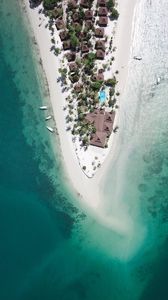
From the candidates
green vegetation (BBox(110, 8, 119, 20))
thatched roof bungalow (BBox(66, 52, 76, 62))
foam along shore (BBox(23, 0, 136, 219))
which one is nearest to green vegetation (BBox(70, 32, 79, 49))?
thatched roof bungalow (BBox(66, 52, 76, 62))

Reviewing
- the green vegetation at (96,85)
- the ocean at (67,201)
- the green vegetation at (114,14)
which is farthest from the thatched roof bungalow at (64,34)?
the green vegetation at (96,85)

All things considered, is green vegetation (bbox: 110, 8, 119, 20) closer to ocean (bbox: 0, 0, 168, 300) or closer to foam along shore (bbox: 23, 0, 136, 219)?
foam along shore (bbox: 23, 0, 136, 219)

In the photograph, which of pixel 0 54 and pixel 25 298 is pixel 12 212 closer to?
pixel 25 298

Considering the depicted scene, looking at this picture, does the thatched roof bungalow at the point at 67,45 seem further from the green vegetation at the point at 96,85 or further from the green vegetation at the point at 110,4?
the green vegetation at the point at 110,4

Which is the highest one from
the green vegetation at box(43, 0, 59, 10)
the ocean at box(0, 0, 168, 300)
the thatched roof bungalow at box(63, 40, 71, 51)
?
the green vegetation at box(43, 0, 59, 10)

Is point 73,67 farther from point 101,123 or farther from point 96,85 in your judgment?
point 101,123
